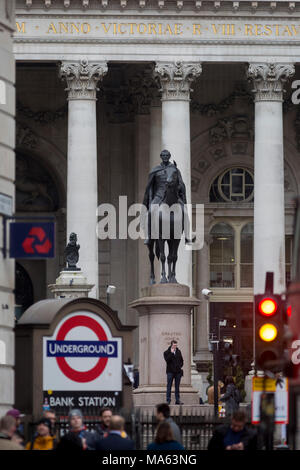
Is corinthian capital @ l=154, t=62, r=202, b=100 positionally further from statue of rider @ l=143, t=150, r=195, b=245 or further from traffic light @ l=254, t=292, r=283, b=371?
traffic light @ l=254, t=292, r=283, b=371

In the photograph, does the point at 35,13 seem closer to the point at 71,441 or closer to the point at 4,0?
the point at 4,0

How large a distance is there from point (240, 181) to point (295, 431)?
5201 centimetres

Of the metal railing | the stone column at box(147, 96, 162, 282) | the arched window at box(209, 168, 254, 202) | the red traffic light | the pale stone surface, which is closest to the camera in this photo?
the red traffic light

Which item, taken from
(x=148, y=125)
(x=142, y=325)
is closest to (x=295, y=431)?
(x=142, y=325)

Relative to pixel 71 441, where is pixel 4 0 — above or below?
above

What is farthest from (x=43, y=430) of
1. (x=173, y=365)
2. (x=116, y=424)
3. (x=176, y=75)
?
(x=176, y=75)

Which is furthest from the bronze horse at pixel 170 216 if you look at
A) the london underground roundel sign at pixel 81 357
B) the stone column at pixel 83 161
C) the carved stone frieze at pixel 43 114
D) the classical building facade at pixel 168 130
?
the carved stone frieze at pixel 43 114

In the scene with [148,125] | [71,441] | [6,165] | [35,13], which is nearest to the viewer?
[71,441]

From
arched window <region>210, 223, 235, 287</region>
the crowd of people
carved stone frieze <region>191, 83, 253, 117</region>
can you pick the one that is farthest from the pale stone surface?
arched window <region>210, 223, 235, 287</region>

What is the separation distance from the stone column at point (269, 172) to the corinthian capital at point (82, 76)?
5596 mm

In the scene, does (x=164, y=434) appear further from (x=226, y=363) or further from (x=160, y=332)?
(x=226, y=363)

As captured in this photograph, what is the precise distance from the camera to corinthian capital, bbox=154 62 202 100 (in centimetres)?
6112

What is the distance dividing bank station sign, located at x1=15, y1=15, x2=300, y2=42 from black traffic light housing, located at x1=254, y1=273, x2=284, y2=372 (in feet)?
135

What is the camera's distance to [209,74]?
68.8 metres
